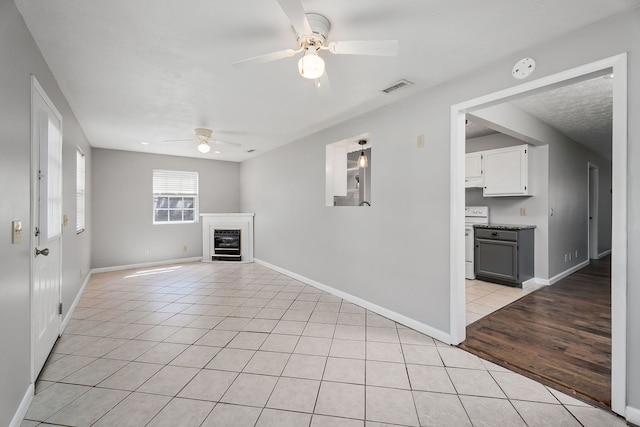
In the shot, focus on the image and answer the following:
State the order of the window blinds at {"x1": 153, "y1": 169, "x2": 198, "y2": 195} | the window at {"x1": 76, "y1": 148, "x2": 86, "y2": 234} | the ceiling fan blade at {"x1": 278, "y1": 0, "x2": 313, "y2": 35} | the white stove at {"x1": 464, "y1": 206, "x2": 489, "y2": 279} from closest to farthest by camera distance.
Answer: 1. the ceiling fan blade at {"x1": 278, "y1": 0, "x2": 313, "y2": 35}
2. the window at {"x1": 76, "y1": 148, "x2": 86, "y2": 234}
3. the white stove at {"x1": 464, "y1": 206, "x2": 489, "y2": 279}
4. the window blinds at {"x1": 153, "y1": 169, "x2": 198, "y2": 195}

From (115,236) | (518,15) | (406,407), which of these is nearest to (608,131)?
(518,15)

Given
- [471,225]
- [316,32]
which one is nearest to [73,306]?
[316,32]

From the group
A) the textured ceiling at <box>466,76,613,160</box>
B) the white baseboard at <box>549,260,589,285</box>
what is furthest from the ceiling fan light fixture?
the white baseboard at <box>549,260,589,285</box>

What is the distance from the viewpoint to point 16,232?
1635mm

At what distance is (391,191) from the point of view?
3.14 metres

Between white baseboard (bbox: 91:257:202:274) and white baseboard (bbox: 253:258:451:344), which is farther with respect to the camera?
white baseboard (bbox: 91:257:202:274)

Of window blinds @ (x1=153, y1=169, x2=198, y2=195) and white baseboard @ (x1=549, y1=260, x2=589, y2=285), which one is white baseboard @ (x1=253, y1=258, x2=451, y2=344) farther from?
window blinds @ (x1=153, y1=169, x2=198, y2=195)

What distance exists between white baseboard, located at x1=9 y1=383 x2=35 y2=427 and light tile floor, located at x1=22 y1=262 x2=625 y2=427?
37 millimetres

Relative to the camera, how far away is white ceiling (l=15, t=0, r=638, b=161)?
165 cm

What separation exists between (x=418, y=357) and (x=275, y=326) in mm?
1453

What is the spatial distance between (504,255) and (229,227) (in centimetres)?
548

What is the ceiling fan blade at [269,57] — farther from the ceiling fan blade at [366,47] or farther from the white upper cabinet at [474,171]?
the white upper cabinet at [474,171]

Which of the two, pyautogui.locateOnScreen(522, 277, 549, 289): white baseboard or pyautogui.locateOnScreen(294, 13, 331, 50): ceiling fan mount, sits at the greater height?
pyautogui.locateOnScreen(294, 13, 331, 50): ceiling fan mount

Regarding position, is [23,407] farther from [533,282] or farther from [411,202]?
[533,282]
